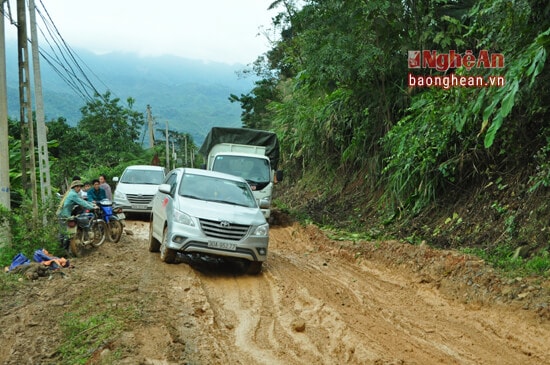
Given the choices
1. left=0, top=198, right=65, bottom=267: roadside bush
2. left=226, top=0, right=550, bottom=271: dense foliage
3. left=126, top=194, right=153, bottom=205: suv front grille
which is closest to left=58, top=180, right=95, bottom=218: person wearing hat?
left=0, top=198, right=65, bottom=267: roadside bush

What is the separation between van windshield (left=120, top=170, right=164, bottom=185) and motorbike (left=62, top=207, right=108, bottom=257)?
7623 mm

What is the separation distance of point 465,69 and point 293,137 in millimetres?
14540

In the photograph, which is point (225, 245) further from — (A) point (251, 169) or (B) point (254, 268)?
(A) point (251, 169)

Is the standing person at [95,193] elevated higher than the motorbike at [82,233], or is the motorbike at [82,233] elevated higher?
the standing person at [95,193]

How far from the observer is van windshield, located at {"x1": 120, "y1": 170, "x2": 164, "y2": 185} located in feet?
69.7

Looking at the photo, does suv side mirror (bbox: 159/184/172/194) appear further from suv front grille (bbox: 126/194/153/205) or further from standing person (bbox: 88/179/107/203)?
suv front grille (bbox: 126/194/153/205)

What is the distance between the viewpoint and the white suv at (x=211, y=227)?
991 centimetres

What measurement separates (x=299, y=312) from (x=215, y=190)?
14.1 feet

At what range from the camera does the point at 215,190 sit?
37.1ft

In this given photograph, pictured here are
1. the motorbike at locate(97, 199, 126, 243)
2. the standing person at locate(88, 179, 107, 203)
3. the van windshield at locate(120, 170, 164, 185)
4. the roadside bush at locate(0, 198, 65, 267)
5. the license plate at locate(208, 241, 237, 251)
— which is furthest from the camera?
the van windshield at locate(120, 170, 164, 185)

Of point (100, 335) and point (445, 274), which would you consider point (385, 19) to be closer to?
point (445, 274)

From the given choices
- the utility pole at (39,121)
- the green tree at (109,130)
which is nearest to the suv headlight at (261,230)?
the utility pole at (39,121)

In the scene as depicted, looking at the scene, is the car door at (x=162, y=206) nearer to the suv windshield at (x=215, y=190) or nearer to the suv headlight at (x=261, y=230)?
the suv windshield at (x=215, y=190)

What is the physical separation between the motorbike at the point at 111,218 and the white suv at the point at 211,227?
328 centimetres
